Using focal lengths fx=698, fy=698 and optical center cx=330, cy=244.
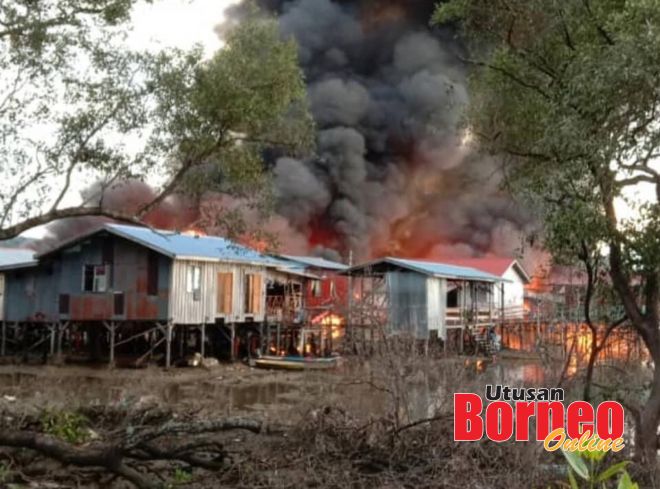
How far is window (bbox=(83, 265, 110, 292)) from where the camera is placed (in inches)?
1158

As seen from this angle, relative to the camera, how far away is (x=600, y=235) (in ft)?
27.9

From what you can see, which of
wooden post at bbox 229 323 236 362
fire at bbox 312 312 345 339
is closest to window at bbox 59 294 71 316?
wooden post at bbox 229 323 236 362

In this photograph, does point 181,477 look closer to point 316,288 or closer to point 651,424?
point 651,424

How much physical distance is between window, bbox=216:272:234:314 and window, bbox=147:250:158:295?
9.75ft

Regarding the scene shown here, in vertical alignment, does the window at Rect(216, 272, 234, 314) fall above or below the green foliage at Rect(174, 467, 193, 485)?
above

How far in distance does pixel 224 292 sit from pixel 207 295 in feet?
3.43

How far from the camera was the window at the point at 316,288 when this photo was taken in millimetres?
37938

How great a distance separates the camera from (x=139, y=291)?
28.6 m

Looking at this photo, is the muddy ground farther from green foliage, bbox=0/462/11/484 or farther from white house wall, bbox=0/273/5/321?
white house wall, bbox=0/273/5/321

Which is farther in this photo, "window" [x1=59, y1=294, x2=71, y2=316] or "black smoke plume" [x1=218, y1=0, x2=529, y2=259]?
"black smoke plume" [x1=218, y1=0, x2=529, y2=259]

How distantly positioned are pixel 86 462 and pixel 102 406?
154 inches

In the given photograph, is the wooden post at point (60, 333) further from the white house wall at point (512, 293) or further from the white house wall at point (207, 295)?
the white house wall at point (512, 293)

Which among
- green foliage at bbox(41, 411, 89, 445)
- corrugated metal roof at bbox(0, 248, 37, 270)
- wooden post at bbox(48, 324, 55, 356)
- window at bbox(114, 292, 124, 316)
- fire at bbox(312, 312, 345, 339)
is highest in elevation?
corrugated metal roof at bbox(0, 248, 37, 270)

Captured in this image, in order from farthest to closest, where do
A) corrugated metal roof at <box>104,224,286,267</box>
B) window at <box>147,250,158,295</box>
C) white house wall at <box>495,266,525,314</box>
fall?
white house wall at <box>495,266,525,314</box>, window at <box>147,250,158,295</box>, corrugated metal roof at <box>104,224,286,267</box>
